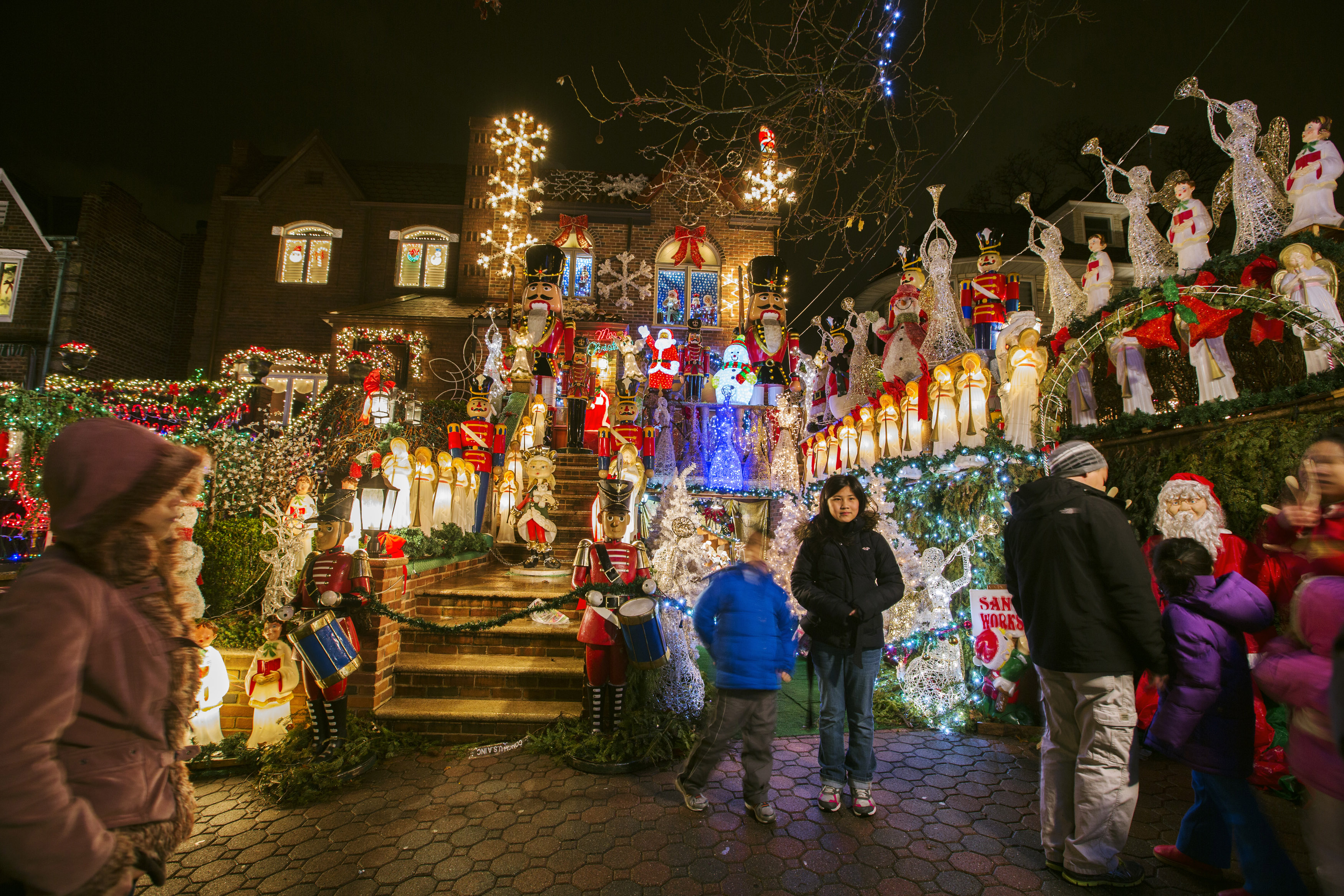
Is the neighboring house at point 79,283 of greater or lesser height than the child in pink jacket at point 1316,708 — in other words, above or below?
above

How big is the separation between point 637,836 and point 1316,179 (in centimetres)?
Answer: 695

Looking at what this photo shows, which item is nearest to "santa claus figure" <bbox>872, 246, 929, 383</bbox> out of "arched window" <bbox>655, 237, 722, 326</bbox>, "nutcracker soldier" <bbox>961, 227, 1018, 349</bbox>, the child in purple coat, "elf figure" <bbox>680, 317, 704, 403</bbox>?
"nutcracker soldier" <bbox>961, 227, 1018, 349</bbox>

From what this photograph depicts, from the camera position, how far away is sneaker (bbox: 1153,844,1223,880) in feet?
8.68

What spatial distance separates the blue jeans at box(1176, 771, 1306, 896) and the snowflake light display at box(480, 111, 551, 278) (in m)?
15.1

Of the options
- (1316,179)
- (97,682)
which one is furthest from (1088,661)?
(1316,179)

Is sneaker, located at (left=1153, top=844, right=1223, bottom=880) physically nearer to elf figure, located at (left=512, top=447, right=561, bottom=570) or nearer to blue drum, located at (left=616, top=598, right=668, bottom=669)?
blue drum, located at (left=616, top=598, right=668, bottom=669)

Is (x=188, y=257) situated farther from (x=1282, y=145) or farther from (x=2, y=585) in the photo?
(x=1282, y=145)

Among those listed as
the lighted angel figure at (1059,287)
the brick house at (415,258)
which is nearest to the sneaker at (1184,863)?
the lighted angel figure at (1059,287)

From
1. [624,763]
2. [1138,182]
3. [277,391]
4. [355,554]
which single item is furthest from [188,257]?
[1138,182]

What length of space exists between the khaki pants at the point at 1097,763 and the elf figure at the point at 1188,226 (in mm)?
4915

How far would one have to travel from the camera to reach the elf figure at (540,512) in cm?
727

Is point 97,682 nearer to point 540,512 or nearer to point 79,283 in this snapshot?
point 540,512

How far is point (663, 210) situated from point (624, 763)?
1438 cm

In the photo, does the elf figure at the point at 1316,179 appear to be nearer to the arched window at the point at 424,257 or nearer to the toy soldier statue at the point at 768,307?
the toy soldier statue at the point at 768,307
